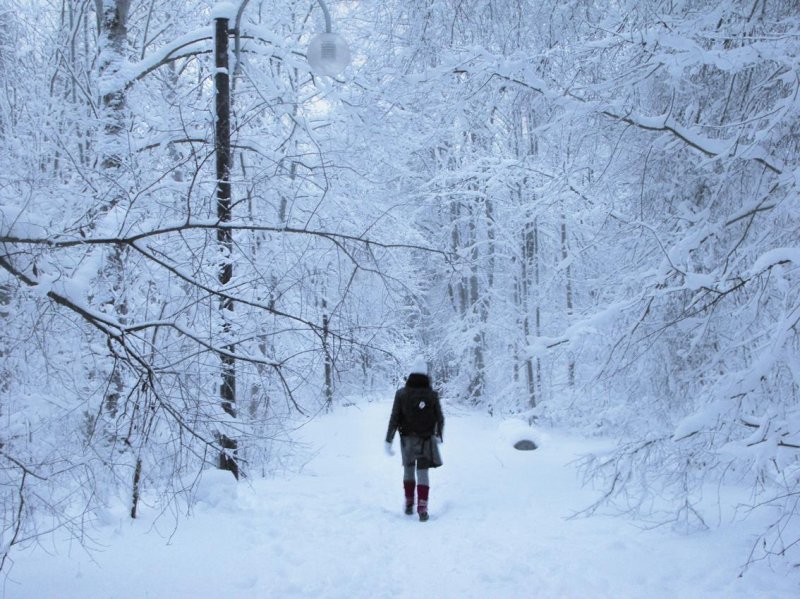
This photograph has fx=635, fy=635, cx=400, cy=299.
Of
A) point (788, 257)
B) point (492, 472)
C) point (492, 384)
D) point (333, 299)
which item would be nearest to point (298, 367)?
point (333, 299)

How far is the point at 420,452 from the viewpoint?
7.49 meters

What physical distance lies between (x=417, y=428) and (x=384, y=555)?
6.86 ft

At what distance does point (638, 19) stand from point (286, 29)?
816 centimetres

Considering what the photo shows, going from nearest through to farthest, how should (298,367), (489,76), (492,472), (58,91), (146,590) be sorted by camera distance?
(298,367) < (146,590) < (489,76) < (58,91) < (492,472)

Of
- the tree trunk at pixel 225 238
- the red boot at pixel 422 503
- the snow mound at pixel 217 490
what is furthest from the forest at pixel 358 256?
the red boot at pixel 422 503

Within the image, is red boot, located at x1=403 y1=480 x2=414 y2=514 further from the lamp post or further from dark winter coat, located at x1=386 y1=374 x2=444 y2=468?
the lamp post

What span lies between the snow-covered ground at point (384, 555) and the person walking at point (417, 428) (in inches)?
17.9

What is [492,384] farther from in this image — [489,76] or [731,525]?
[489,76]

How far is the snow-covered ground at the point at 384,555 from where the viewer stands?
14.8 feet

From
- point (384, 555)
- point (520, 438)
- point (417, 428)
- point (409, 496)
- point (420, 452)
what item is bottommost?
point (520, 438)

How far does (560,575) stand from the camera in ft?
16.3

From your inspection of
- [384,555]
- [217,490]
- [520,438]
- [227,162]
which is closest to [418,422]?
[384,555]

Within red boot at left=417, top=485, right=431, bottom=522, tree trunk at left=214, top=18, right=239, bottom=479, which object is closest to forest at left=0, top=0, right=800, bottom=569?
tree trunk at left=214, top=18, right=239, bottom=479

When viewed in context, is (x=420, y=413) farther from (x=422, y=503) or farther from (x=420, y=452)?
(x=422, y=503)
